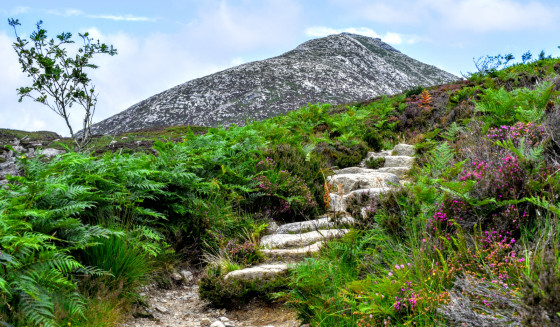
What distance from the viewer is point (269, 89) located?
33.0 metres

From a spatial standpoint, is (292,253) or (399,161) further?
(399,161)

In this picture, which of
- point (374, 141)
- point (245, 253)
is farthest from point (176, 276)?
point (374, 141)

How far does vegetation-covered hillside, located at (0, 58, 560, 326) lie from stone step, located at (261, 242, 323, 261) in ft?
0.67

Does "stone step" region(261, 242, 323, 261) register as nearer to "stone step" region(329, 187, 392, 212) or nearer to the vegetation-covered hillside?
the vegetation-covered hillside

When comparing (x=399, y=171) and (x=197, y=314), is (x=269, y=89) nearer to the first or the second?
(x=399, y=171)

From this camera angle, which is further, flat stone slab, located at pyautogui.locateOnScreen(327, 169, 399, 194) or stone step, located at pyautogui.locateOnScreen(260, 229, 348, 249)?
flat stone slab, located at pyautogui.locateOnScreen(327, 169, 399, 194)

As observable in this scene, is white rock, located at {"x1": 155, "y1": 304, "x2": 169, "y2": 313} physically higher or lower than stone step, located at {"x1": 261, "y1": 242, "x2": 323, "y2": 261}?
lower

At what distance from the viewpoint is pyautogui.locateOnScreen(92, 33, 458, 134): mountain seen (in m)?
30.3

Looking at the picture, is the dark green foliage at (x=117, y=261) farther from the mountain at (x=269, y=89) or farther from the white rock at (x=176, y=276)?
the mountain at (x=269, y=89)

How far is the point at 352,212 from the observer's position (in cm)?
478

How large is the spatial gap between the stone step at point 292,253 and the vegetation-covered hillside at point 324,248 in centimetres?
20

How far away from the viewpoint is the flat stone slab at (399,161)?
26.4ft

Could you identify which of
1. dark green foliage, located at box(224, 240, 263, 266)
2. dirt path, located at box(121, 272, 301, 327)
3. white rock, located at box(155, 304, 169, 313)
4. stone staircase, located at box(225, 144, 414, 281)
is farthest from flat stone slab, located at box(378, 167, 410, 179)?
white rock, located at box(155, 304, 169, 313)

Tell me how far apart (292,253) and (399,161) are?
4675mm
